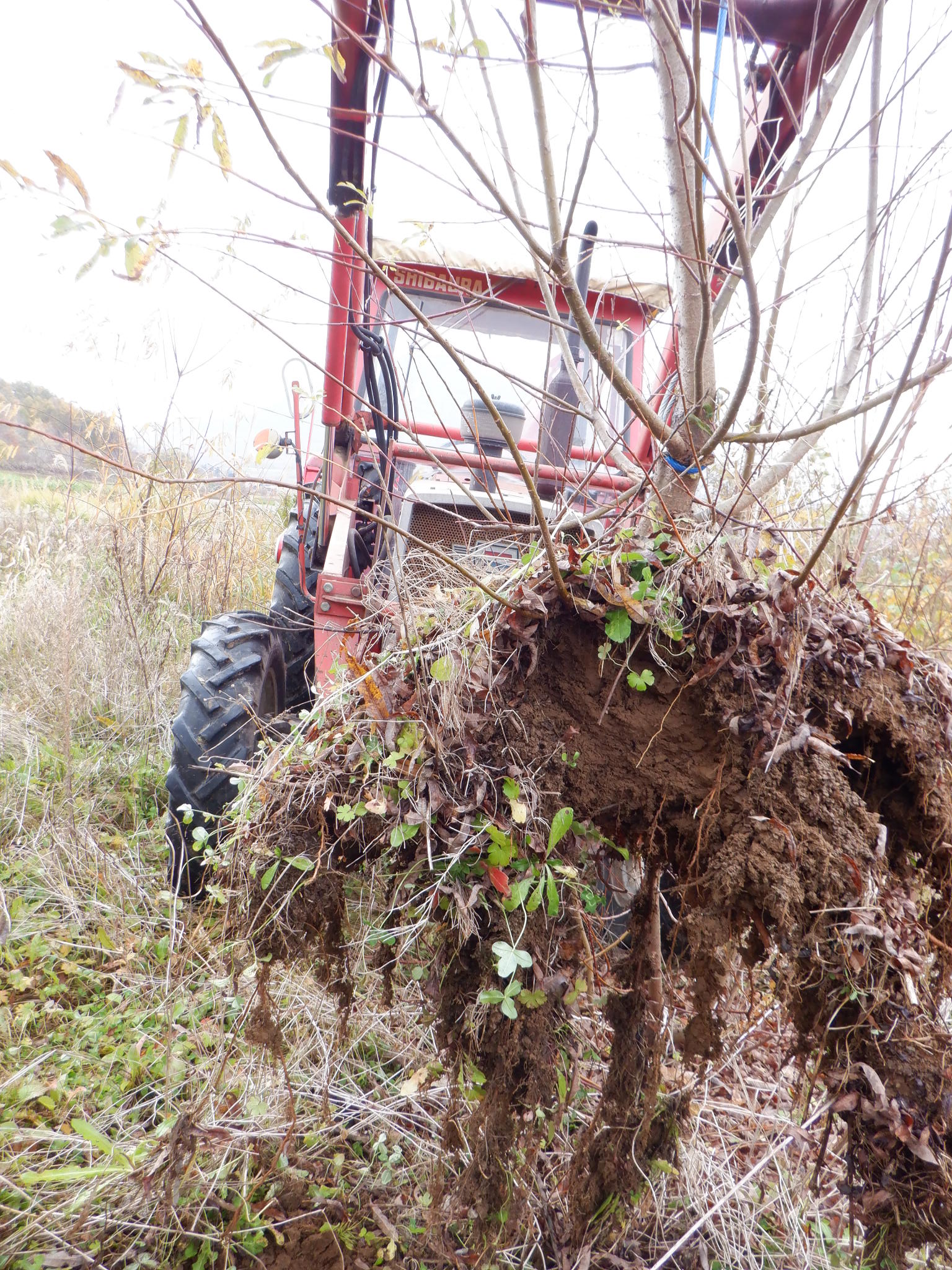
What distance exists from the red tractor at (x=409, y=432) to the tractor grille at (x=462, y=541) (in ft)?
0.04

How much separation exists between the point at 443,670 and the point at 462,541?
1603 millimetres

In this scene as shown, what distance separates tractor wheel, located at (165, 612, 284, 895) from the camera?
2693 mm

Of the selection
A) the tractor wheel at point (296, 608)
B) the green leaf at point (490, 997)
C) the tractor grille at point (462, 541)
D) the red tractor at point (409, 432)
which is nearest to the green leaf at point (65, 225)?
the red tractor at point (409, 432)

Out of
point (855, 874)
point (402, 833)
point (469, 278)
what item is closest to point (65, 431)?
point (469, 278)

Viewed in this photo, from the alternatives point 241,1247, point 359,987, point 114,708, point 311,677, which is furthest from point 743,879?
point 114,708

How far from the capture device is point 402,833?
1580 millimetres

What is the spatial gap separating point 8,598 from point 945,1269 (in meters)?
5.06

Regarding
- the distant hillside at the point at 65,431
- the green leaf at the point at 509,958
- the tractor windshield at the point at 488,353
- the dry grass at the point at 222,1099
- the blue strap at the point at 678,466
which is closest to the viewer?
the green leaf at the point at 509,958

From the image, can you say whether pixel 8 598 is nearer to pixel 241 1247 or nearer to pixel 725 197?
pixel 241 1247

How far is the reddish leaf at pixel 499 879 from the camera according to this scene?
156 centimetres

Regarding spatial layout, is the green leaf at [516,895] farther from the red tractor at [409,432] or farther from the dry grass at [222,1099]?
the red tractor at [409,432]

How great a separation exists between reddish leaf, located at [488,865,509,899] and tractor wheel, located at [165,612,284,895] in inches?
49.2

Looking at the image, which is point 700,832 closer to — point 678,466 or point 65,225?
point 678,466

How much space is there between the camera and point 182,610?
5027 mm
